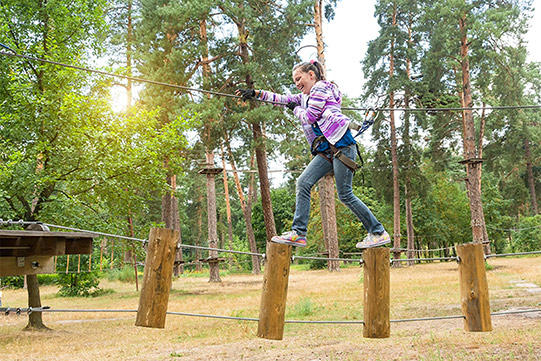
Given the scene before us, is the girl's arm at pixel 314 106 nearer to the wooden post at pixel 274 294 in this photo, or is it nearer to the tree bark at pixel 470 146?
the wooden post at pixel 274 294

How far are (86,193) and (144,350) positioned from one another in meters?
5.29

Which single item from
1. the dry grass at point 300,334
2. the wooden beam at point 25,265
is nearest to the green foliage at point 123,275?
the dry grass at point 300,334

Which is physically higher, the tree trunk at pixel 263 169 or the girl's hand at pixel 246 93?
the tree trunk at pixel 263 169

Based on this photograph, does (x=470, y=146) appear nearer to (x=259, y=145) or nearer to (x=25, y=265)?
(x=259, y=145)

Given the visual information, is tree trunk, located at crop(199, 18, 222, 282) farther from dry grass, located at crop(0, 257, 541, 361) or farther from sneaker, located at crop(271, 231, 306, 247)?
sneaker, located at crop(271, 231, 306, 247)

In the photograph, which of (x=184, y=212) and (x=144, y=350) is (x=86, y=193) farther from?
(x=184, y=212)

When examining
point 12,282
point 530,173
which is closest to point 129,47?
point 12,282

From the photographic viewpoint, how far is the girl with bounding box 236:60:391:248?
3.76 meters

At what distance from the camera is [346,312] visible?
12.0m

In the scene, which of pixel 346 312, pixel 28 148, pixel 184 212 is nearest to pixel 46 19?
pixel 28 148

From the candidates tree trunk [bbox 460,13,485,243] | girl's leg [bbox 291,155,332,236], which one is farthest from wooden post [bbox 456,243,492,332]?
tree trunk [bbox 460,13,485,243]

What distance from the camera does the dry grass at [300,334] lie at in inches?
327

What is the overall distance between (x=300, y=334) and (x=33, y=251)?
6407mm

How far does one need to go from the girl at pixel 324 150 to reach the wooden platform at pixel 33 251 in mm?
3011
